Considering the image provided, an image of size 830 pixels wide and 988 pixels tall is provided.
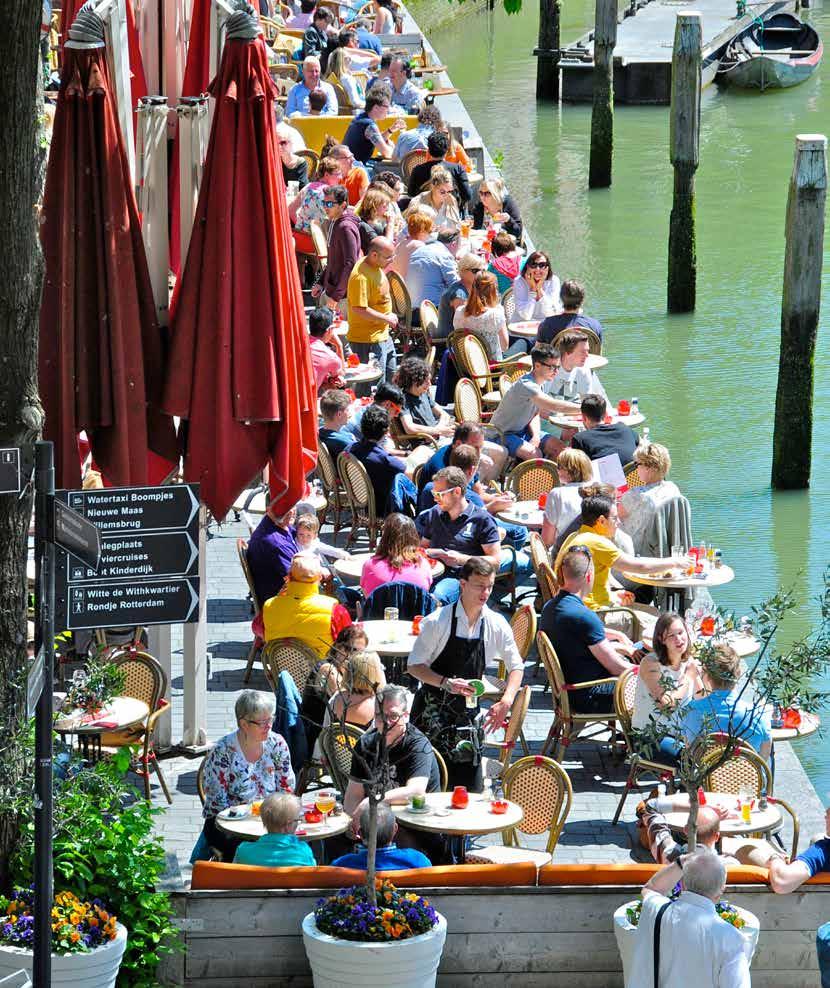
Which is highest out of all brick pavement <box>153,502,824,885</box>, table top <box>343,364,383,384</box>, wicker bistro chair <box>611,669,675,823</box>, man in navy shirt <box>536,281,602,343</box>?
man in navy shirt <box>536,281,602,343</box>

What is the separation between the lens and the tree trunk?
A: 643 centimetres

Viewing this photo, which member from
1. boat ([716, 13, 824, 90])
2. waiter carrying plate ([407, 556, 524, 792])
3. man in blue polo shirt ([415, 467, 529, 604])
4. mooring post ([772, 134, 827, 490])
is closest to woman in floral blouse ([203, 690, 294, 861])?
waiter carrying plate ([407, 556, 524, 792])

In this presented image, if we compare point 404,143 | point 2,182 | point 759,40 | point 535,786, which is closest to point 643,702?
point 535,786

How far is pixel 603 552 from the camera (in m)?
→ 11.2

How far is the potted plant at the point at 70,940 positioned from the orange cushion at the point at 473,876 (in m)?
1.15

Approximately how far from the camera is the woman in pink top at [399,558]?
35.7ft

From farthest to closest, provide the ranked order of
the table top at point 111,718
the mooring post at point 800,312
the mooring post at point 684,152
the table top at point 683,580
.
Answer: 1. the mooring post at point 684,152
2. the mooring post at point 800,312
3. the table top at point 683,580
4. the table top at point 111,718

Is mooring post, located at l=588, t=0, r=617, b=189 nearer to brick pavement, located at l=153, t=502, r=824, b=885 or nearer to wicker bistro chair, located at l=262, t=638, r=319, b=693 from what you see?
brick pavement, located at l=153, t=502, r=824, b=885

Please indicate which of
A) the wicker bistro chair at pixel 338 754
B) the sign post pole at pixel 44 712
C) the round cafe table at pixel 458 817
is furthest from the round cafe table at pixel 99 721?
the sign post pole at pixel 44 712

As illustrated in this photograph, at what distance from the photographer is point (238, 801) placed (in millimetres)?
8602

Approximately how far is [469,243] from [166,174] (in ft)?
29.6

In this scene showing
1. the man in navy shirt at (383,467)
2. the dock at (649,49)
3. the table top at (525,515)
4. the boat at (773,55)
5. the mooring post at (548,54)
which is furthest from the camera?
the boat at (773,55)

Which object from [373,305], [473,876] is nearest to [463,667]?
[473,876]

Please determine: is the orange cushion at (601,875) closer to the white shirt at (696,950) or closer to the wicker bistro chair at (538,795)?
the white shirt at (696,950)
